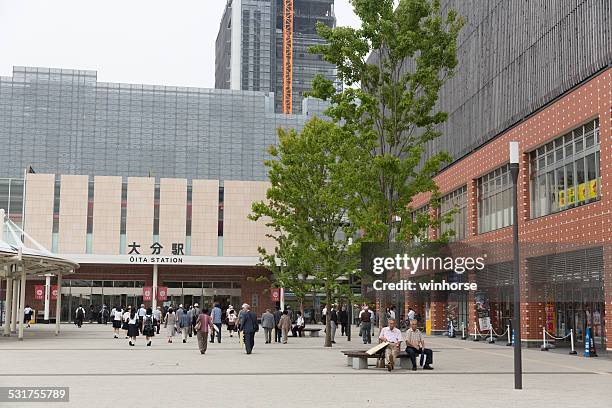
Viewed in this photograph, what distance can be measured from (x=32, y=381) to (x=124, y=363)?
582 cm

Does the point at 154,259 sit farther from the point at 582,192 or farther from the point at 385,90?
the point at 385,90

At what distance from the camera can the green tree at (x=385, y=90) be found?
24.2 metres

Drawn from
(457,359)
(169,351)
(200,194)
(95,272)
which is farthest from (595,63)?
(95,272)

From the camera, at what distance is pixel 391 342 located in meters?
A: 21.0

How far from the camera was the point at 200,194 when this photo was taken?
230ft

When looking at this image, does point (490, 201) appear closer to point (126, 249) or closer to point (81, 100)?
point (126, 249)

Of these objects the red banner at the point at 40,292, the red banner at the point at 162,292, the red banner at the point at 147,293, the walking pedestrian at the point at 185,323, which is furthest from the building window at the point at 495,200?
the red banner at the point at 40,292

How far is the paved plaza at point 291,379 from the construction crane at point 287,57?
150 metres

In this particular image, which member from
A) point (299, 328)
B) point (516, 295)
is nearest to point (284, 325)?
point (299, 328)

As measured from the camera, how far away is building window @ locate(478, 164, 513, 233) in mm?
36438

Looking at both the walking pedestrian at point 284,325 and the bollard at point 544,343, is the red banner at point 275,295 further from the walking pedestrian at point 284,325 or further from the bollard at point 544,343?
the bollard at point 544,343

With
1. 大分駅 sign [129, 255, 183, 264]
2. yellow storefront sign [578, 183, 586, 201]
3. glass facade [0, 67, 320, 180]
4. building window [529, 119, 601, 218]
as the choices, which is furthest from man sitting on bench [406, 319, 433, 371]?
glass facade [0, 67, 320, 180]

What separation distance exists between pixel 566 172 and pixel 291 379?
54.9 ft

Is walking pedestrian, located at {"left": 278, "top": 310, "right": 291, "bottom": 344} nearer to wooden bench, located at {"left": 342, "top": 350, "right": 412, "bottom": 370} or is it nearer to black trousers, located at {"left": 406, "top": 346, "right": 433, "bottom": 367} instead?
wooden bench, located at {"left": 342, "top": 350, "right": 412, "bottom": 370}
